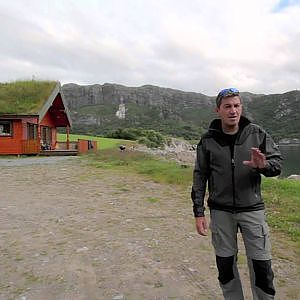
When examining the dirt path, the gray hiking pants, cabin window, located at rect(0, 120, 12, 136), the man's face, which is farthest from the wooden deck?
the man's face

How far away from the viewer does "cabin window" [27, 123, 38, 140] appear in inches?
1140

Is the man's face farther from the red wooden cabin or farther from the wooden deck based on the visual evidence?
the wooden deck

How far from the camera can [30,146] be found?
92.6 feet

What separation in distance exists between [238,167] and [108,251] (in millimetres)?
3234

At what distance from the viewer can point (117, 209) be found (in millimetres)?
9578

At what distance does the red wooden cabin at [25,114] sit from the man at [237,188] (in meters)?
25.2

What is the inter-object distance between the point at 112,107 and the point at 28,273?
185m

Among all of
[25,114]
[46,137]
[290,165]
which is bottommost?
[290,165]

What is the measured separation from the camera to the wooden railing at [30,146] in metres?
28.1

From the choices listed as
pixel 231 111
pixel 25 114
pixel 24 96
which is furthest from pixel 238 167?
pixel 24 96

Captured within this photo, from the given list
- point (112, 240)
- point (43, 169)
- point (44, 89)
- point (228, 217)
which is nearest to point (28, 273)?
point (112, 240)

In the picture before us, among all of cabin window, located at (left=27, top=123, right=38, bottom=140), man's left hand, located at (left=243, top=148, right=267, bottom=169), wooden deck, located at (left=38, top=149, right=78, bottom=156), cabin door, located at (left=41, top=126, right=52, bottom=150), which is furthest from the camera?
cabin door, located at (left=41, top=126, right=52, bottom=150)

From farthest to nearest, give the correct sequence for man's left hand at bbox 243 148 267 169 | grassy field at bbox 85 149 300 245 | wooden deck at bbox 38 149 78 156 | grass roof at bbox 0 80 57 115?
wooden deck at bbox 38 149 78 156 < grass roof at bbox 0 80 57 115 < grassy field at bbox 85 149 300 245 < man's left hand at bbox 243 148 267 169

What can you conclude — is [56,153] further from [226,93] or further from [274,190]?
[226,93]
